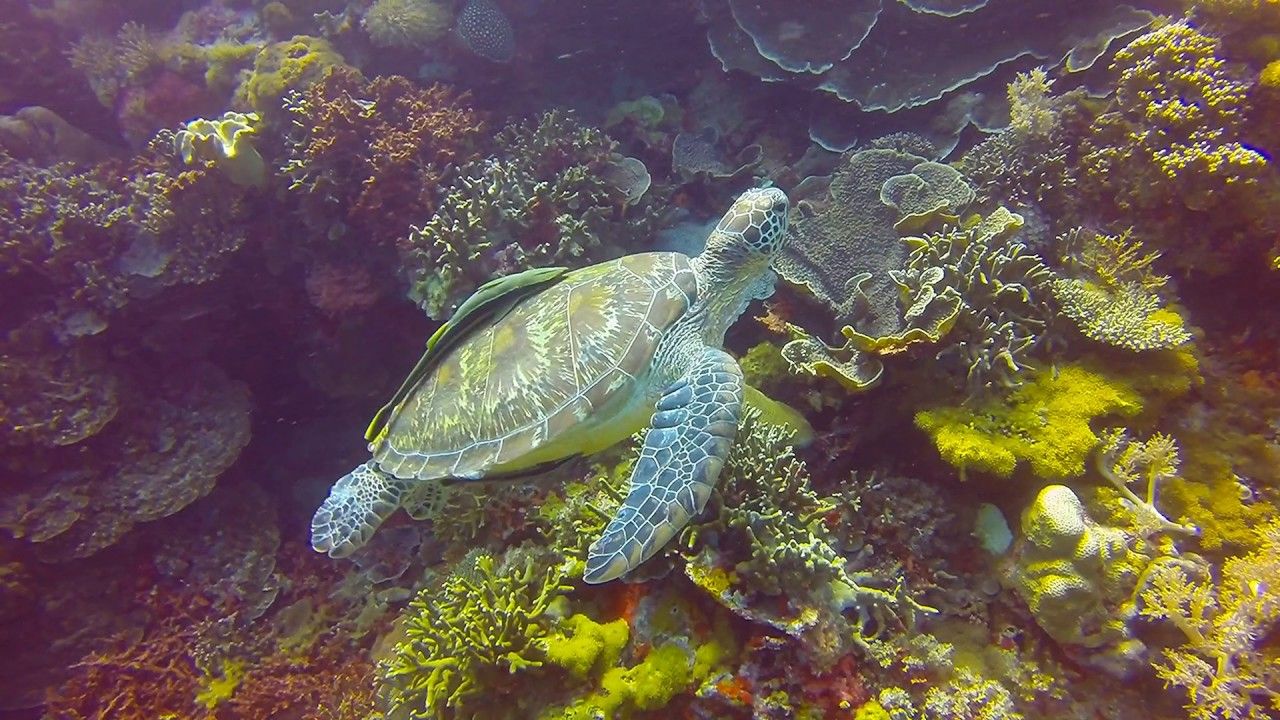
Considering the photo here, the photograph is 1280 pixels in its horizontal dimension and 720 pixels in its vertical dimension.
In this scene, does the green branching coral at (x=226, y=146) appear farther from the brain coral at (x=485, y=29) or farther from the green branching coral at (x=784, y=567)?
the green branching coral at (x=784, y=567)

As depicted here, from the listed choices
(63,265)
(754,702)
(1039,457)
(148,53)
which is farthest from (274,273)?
(1039,457)

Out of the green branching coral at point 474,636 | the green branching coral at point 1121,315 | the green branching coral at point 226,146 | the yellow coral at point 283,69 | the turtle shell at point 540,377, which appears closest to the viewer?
the green branching coral at point 474,636

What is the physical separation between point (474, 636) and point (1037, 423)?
10.2 ft

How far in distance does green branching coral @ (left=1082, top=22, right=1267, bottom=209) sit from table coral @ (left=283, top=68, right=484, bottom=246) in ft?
17.1

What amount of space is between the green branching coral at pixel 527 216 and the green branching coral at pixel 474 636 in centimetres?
245

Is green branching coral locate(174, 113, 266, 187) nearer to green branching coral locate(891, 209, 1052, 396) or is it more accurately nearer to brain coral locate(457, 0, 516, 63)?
brain coral locate(457, 0, 516, 63)

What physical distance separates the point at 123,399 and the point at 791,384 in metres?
5.95

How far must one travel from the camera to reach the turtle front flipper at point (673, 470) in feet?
8.55

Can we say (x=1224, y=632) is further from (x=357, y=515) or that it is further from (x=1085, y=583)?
(x=357, y=515)

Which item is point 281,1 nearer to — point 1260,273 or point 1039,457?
point 1039,457

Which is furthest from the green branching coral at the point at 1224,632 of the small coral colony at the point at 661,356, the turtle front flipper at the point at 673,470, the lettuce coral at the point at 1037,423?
the turtle front flipper at the point at 673,470

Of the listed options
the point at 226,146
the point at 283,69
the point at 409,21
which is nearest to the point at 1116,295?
the point at 409,21

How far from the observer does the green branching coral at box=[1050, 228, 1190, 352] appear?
10.1 ft

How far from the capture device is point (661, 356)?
3.61 meters
